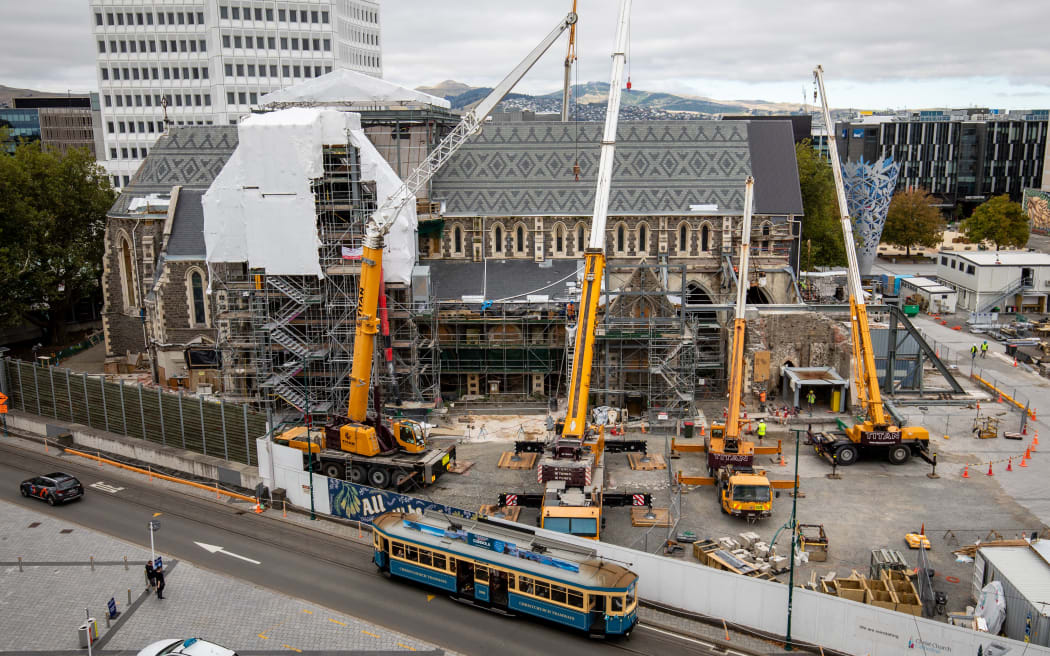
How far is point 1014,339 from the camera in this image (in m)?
67.1

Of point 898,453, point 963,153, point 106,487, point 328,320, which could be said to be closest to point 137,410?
point 106,487

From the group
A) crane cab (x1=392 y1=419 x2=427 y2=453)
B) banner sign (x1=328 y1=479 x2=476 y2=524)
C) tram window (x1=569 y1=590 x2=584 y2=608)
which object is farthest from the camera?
crane cab (x1=392 y1=419 x2=427 y2=453)

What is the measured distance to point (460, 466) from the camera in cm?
4219

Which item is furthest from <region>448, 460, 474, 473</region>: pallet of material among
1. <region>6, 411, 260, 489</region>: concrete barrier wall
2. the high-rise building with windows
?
the high-rise building with windows

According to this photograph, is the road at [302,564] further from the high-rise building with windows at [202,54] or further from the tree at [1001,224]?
the tree at [1001,224]

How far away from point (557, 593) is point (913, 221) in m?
94.7

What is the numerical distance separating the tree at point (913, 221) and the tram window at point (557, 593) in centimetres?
9305

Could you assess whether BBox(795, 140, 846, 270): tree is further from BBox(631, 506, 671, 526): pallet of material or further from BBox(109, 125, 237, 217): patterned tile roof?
BBox(109, 125, 237, 217): patterned tile roof

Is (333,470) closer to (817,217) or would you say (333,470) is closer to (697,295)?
(697,295)

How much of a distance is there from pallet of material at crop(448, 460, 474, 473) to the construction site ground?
10.7 inches

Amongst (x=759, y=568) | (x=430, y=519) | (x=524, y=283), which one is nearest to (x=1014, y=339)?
(x=524, y=283)

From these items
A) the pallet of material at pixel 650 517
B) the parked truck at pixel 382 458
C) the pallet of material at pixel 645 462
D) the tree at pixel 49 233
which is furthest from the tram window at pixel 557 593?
the tree at pixel 49 233

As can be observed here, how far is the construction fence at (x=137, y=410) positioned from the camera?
136 feet

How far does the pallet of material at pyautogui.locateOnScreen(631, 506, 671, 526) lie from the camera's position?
35.5 meters
